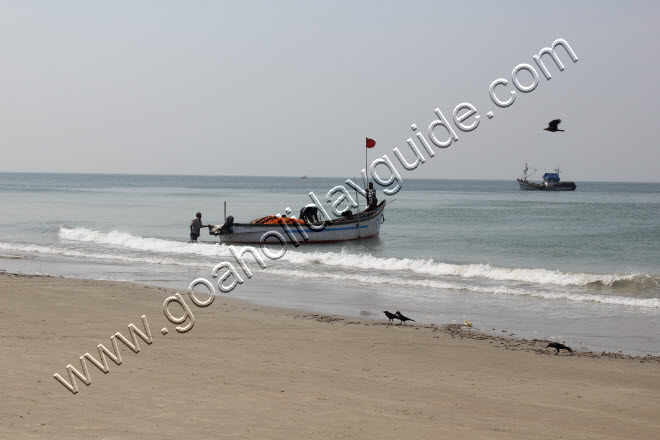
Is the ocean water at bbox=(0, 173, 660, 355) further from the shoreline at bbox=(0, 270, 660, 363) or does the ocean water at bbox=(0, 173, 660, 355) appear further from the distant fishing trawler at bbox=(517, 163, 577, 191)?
the distant fishing trawler at bbox=(517, 163, 577, 191)

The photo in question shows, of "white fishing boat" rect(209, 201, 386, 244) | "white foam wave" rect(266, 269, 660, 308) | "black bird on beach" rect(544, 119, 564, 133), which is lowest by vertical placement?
"white foam wave" rect(266, 269, 660, 308)

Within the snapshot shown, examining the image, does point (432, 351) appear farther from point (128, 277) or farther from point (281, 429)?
point (128, 277)

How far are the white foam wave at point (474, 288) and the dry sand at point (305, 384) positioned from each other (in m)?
6.13

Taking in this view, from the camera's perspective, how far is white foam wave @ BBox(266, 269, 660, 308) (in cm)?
1577

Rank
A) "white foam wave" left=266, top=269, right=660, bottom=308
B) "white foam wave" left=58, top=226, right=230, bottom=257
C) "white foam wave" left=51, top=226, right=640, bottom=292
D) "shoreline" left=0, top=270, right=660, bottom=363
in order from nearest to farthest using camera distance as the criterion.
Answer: "shoreline" left=0, top=270, right=660, bottom=363
"white foam wave" left=266, top=269, right=660, bottom=308
"white foam wave" left=51, top=226, right=640, bottom=292
"white foam wave" left=58, top=226, right=230, bottom=257

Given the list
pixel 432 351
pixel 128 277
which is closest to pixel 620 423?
pixel 432 351

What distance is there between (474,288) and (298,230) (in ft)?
45.6

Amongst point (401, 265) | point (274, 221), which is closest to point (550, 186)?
point (274, 221)

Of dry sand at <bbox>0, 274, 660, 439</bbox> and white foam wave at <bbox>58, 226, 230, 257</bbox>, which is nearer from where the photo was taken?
dry sand at <bbox>0, 274, 660, 439</bbox>

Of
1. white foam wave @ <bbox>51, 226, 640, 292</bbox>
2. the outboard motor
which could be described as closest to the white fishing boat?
the outboard motor

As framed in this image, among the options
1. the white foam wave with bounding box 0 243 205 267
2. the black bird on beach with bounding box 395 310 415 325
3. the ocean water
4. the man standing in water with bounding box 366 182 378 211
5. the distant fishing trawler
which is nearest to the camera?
the black bird on beach with bounding box 395 310 415 325

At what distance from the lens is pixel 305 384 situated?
770 centimetres

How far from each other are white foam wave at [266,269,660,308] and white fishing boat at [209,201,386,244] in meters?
9.67

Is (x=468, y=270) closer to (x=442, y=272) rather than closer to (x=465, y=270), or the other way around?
(x=465, y=270)
